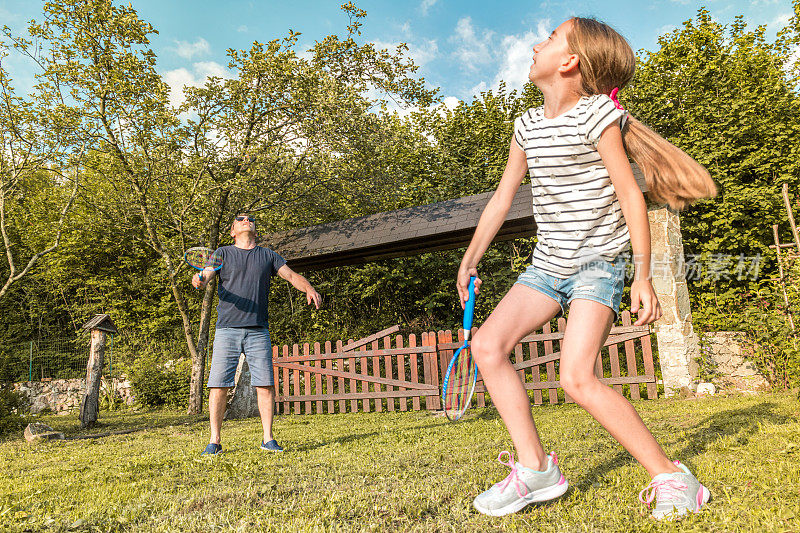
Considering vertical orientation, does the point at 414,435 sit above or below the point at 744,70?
below

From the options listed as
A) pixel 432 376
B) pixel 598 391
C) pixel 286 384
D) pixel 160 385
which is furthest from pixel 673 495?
pixel 160 385

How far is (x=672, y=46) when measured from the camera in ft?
53.1

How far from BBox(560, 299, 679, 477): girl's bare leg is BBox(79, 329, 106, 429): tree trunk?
24.5 ft

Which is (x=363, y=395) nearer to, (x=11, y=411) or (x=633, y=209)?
(x=11, y=411)

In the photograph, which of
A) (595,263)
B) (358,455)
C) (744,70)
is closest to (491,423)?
(358,455)

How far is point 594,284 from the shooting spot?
82.5 inches

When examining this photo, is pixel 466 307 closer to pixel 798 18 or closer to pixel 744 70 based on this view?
pixel 744 70

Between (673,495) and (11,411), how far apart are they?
791 centimetres

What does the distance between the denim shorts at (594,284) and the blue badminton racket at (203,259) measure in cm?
309

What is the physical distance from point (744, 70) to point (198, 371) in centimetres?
1515

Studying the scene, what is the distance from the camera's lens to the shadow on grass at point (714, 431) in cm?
280

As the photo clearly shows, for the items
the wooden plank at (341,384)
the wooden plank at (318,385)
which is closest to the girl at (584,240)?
the wooden plank at (341,384)

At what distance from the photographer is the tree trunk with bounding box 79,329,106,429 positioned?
25.0ft

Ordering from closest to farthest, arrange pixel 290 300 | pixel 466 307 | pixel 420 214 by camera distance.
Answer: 1. pixel 466 307
2. pixel 420 214
3. pixel 290 300
